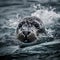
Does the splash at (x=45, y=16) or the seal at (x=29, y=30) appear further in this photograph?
the splash at (x=45, y=16)

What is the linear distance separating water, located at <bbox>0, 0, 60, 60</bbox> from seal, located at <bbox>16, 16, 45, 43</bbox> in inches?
7.0

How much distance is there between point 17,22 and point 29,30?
1.86m

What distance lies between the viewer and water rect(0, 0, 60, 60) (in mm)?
7242

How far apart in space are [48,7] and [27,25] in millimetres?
3117

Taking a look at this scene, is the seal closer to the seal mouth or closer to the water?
the seal mouth

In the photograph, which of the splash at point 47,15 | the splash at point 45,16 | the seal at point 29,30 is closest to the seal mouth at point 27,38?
the seal at point 29,30

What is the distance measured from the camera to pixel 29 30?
7852 mm

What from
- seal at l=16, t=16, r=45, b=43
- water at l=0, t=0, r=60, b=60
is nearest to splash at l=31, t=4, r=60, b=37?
water at l=0, t=0, r=60, b=60

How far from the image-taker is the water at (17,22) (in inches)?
285

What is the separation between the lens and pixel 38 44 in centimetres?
777

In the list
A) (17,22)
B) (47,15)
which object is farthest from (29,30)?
(47,15)

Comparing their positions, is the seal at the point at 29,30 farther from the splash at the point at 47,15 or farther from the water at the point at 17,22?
the splash at the point at 47,15

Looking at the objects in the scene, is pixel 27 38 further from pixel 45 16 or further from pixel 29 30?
pixel 45 16

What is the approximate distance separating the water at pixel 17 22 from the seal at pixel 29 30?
7.0 inches
